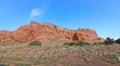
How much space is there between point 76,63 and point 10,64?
656 cm

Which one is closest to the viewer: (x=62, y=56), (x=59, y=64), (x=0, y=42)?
(x=59, y=64)

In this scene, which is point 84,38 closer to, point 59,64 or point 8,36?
point 8,36

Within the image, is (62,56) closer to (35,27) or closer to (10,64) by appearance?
(10,64)

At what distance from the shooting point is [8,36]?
10012 centimetres

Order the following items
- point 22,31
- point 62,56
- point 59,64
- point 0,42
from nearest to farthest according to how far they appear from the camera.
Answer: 1. point 59,64
2. point 62,56
3. point 0,42
4. point 22,31

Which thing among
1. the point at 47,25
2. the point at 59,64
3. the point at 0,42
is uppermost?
the point at 47,25

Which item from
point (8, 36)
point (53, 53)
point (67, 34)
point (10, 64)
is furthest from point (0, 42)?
point (10, 64)

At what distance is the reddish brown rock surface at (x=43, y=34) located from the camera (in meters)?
98.8

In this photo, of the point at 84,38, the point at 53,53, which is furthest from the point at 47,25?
the point at 53,53

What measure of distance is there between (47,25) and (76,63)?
76532 mm

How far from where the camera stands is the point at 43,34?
99.1 metres

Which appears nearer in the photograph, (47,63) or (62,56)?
(47,63)

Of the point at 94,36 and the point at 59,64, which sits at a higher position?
the point at 94,36

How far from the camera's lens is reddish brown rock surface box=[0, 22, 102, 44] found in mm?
98812
